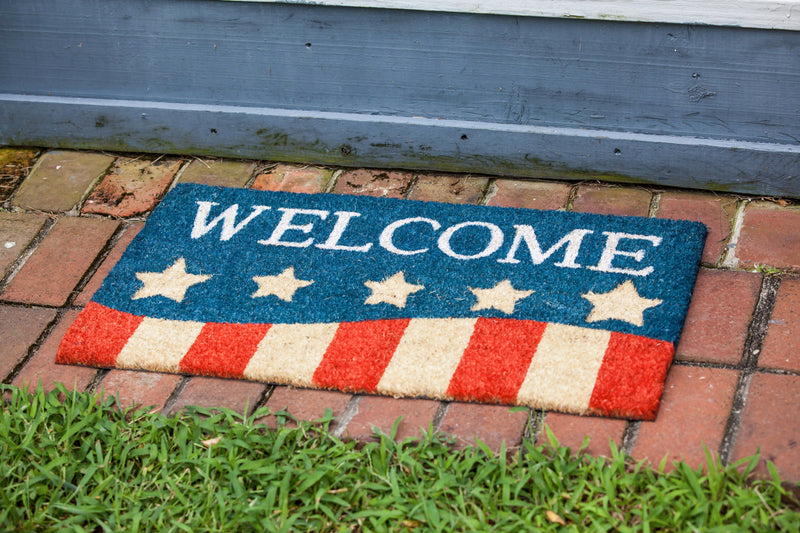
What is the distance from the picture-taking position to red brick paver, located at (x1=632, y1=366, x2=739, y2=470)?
1.82 metres

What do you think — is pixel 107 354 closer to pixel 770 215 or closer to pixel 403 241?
pixel 403 241

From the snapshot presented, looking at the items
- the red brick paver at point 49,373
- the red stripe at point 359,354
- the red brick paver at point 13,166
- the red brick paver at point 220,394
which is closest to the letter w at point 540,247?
the red stripe at point 359,354

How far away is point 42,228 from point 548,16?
1836 mm

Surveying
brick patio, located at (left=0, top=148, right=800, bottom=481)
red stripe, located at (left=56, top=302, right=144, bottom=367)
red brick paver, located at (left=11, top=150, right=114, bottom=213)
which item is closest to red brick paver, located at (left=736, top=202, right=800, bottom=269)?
brick patio, located at (left=0, top=148, right=800, bottom=481)

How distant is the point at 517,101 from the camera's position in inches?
109

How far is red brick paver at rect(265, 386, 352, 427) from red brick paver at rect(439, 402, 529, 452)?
0.28 meters

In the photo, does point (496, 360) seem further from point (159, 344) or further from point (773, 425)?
point (159, 344)

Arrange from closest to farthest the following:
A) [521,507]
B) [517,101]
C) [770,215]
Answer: [521,507]
[770,215]
[517,101]

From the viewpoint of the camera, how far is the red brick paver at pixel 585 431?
1856 mm

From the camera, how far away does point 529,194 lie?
2.78 meters

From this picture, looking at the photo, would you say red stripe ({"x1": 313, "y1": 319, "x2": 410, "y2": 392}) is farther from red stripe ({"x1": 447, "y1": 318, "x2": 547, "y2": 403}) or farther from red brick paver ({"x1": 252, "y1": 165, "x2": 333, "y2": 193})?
red brick paver ({"x1": 252, "y1": 165, "x2": 333, "y2": 193})

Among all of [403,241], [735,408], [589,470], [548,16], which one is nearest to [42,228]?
[403,241]

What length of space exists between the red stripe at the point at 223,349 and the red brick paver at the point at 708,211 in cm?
134

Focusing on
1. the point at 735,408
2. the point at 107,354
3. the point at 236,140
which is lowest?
the point at 107,354
